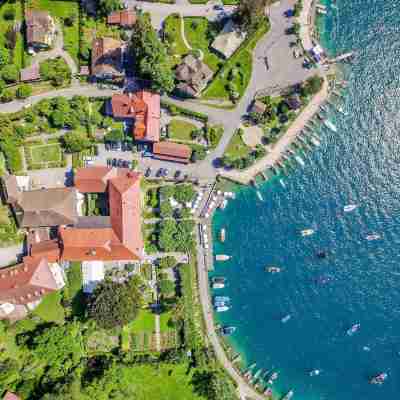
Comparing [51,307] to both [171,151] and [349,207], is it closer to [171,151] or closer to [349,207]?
[171,151]

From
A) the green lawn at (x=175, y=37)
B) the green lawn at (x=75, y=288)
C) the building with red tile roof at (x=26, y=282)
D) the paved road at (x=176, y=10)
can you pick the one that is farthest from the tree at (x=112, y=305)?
the paved road at (x=176, y=10)

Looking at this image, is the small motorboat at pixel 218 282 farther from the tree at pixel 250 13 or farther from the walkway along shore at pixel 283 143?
the tree at pixel 250 13

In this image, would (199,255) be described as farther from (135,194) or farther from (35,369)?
(35,369)

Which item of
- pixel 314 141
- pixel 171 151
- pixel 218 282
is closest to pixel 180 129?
pixel 171 151

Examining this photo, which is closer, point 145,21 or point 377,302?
point 145,21

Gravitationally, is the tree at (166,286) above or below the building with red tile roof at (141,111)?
below

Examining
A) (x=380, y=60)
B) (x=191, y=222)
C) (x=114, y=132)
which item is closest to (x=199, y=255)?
(x=191, y=222)
